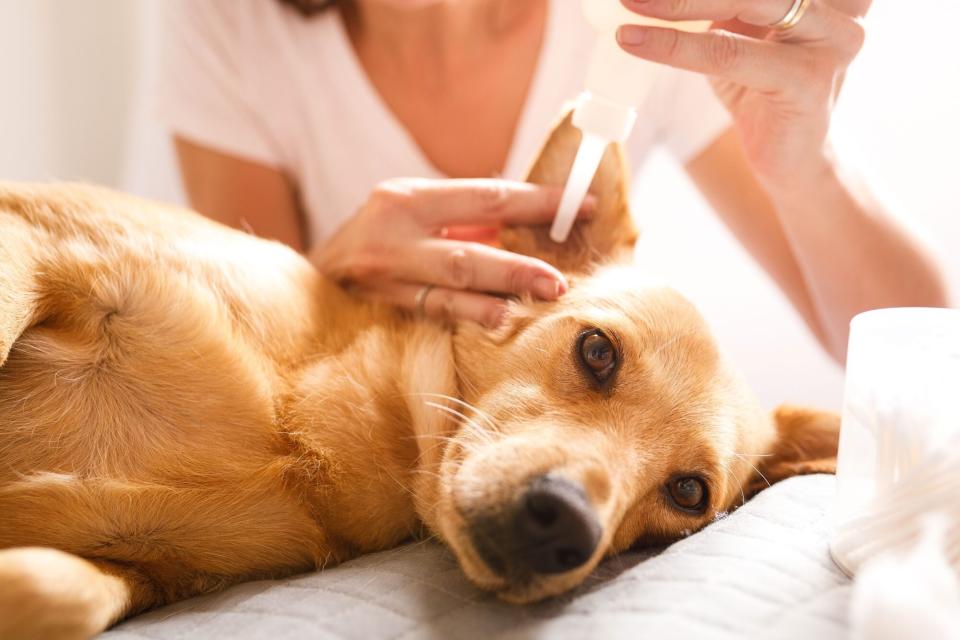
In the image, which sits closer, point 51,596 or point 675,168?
point 51,596

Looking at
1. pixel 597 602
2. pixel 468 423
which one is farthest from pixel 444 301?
pixel 597 602

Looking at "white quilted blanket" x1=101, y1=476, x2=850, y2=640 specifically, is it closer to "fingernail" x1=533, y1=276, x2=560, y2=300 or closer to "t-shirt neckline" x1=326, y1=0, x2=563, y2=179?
"fingernail" x1=533, y1=276, x2=560, y2=300

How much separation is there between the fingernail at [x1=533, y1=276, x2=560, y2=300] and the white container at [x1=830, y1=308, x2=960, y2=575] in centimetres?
56

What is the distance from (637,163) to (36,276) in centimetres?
181

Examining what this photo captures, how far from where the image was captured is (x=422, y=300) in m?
1.61

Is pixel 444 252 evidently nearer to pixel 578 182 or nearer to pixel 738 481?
pixel 578 182

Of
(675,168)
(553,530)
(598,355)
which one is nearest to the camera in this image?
(553,530)

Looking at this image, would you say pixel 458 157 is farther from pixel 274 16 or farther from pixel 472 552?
pixel 472 552

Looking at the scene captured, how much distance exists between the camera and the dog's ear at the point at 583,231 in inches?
63.5

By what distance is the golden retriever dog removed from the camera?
112 centimetres

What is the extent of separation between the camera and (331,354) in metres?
1.45

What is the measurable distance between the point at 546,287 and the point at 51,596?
0.93 meters

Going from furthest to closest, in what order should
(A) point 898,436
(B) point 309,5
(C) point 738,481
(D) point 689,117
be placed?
(B) point 309,5
(D) point 689,117
(C) point 738,481
(A) point 898,436

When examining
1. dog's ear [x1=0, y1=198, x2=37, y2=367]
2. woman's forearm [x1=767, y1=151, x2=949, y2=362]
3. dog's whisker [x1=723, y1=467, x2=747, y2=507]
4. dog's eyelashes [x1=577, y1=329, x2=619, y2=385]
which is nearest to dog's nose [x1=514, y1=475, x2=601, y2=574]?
dog's eyelashes [x1=577, y1=329, x2=619, y2=385]
